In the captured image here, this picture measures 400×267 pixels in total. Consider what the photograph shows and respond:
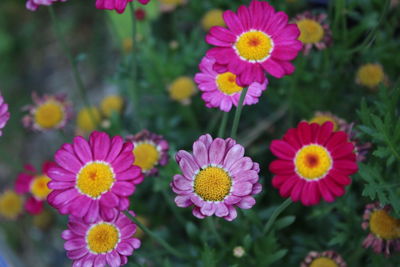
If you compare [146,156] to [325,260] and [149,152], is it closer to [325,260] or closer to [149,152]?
[149,152]

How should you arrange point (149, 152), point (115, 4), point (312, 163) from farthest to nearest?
point (149, 152) < point (115, 4) < point (312, 163)

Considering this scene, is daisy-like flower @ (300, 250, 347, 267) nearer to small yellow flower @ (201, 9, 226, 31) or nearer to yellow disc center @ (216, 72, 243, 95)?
yellow disc center @ (216, 72, 243, 95)

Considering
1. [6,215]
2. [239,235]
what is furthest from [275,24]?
[6,215]

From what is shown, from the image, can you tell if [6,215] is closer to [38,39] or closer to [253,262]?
[253,262]

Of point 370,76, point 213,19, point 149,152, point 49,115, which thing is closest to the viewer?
point 149,152

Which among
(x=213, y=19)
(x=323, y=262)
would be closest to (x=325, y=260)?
(x=323, y=262)

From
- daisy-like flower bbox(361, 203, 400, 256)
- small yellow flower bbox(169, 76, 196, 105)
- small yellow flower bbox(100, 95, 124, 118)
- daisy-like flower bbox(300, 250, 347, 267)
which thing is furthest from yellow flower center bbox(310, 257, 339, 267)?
small yellow flower bbox(100, 95, 124, 118)
